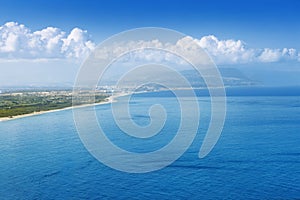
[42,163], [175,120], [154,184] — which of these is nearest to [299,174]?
[154,184]

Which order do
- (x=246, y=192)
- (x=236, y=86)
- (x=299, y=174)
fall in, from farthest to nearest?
(x=236, y=86) → (x=299, y=174) → (x=246, y=192)

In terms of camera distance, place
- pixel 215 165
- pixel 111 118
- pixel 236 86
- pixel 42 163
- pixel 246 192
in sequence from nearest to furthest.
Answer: pixel 246 192
pixel 215 165
pixel 42 163
pixel 111 118
pixel 236 86

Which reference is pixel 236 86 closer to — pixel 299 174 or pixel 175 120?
pixel 175 120

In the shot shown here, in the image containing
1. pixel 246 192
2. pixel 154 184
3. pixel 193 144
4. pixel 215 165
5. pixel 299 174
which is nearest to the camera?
pixel 246 192

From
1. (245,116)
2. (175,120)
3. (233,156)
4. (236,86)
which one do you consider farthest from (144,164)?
(236,86)

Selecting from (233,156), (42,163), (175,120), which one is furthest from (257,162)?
(175,120)

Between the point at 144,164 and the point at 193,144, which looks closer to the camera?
the point at 144,164

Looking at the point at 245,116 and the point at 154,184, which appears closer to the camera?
the point at 154,184

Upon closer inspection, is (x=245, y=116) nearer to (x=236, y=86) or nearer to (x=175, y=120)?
(x=175, y=120)

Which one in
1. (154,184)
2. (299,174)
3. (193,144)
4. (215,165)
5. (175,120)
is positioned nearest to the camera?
(154,184)
